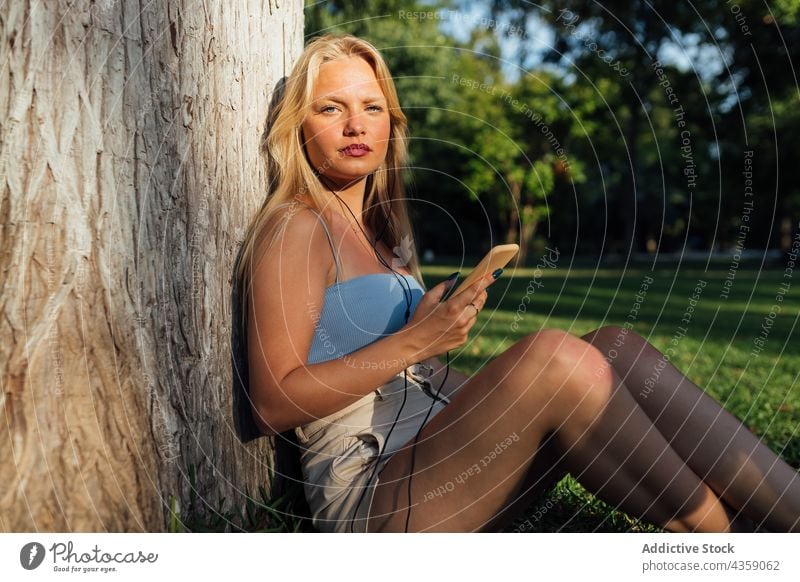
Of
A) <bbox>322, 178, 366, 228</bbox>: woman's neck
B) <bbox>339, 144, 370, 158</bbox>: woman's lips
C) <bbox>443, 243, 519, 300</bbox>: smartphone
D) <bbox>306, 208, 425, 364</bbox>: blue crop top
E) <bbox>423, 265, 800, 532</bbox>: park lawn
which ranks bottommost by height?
<bbox>423, 265, 800, 532</bbox>: park lawn

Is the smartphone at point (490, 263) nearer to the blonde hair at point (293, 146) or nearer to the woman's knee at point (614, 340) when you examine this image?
the woman's knee at point (614, 340)

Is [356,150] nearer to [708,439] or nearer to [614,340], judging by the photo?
[614,340]

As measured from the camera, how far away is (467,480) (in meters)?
2.06

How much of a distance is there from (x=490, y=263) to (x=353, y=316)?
1.40ft

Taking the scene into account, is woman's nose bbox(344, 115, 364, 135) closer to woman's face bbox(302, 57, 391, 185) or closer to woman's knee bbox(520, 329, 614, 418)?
woman's face bbox(302, 57, 391, 185)

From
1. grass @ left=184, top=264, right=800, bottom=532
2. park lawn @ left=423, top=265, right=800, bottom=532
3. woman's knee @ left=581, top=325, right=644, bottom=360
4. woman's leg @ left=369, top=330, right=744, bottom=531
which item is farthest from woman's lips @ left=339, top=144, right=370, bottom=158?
park lawn @ left=423, top=265, right=800, bottom=532

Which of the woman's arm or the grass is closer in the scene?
the woman's arm

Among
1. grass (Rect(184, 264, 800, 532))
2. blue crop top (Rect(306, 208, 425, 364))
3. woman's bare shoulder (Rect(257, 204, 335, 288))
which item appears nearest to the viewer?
woman's bare shoulder (Rect(257, 204, 335, 288))

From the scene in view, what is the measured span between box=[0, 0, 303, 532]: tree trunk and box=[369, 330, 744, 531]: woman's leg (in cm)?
60

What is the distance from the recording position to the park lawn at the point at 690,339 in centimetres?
291

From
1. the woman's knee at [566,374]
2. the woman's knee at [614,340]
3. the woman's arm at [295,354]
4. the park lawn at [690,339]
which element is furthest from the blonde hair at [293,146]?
the park lawn at [690,339]

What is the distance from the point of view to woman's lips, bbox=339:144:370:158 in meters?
2.40

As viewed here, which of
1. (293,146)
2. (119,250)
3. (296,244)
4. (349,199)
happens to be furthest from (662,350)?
(119,250)
